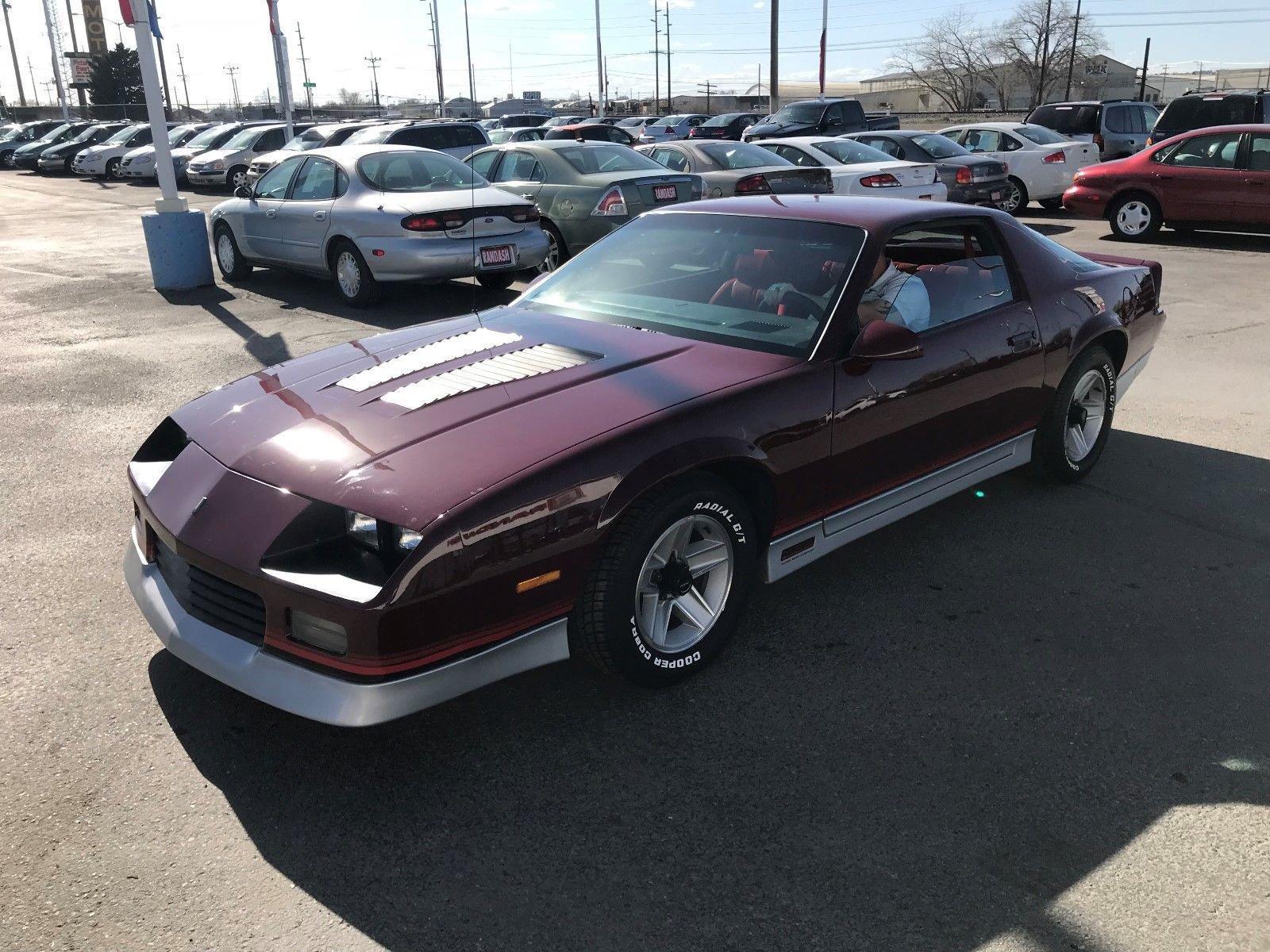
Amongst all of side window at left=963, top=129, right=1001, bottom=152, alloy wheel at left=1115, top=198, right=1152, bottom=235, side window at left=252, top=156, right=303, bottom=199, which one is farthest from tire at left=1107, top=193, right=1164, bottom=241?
side window at left=252, top=156, right=303, bottom=199

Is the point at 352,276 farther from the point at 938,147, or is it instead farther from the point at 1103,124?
the point at 1103,124

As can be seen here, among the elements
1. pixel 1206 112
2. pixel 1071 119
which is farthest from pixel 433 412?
pixel 1071 119

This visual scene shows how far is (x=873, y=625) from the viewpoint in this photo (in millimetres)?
3879

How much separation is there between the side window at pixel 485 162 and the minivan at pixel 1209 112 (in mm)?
11081

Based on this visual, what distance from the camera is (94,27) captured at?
2477 inches

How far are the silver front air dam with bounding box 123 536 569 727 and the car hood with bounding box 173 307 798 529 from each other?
437 millimetres

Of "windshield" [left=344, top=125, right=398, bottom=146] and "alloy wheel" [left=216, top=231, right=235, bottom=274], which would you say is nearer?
"alloy wheel" [left=216, top=231, right=235, bottom=274]

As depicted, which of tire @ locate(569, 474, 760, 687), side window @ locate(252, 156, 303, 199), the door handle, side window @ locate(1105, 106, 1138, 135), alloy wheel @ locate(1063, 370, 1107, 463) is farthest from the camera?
side window @ locate(1105, 106, 1138, 135)

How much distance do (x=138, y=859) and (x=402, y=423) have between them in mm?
1371

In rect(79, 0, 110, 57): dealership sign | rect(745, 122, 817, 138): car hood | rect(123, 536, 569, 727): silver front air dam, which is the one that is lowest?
rect(123, 536, 569, 727): silver front air dam

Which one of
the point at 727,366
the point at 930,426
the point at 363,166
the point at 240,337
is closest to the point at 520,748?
the point at 727,366

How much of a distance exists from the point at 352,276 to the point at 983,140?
12.0m

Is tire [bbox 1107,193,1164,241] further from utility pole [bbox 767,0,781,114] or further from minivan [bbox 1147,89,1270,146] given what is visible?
utility pole [bbox 767,0,781,114]

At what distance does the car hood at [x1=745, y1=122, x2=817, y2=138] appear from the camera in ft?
71.1
